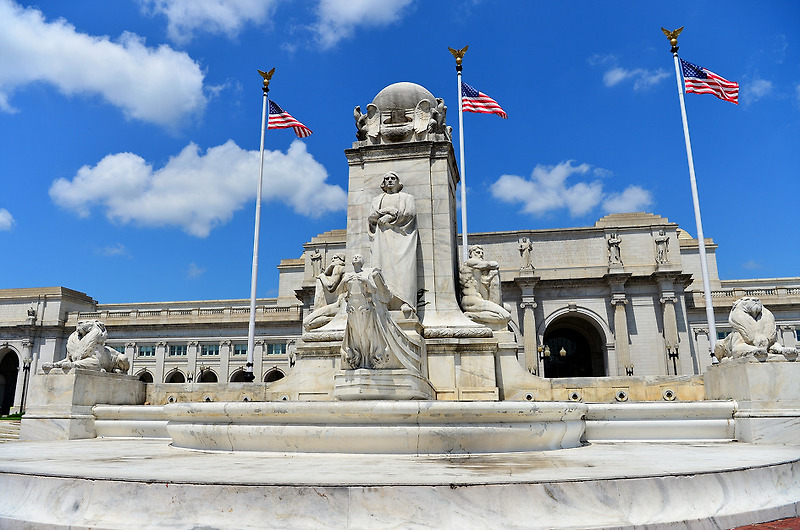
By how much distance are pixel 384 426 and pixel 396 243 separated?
499 centimetres

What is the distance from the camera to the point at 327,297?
1165 centimetres

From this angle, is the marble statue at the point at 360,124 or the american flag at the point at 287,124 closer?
the marble statue at the point at 360,124

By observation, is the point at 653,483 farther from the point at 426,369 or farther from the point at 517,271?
the point at 517,271

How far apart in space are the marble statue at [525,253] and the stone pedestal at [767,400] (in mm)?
42955

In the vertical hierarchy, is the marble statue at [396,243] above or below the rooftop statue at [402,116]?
below

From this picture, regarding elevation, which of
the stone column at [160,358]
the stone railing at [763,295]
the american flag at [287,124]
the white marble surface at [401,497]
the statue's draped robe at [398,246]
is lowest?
the white marble surface at [401,497]

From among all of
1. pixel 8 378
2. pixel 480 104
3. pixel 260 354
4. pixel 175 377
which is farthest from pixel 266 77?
pixel 8 378

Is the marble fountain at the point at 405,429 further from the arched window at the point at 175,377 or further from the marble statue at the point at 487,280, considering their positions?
the arched window at the point at 175,377

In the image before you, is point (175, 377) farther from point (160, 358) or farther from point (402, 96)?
point (402, 96)

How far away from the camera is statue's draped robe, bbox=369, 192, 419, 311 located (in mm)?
10984

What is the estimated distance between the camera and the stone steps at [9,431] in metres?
11.4

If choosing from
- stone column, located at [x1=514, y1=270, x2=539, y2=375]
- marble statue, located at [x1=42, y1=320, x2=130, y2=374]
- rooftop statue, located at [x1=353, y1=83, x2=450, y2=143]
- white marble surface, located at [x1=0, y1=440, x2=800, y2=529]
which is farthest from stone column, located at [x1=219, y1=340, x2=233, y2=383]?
white marble surface, located at [x1=0, y1=440, x2=800, y2=529]

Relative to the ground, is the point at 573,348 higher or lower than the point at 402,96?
lower

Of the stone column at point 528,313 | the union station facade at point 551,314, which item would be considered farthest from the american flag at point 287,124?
the stone column at point 528,313
